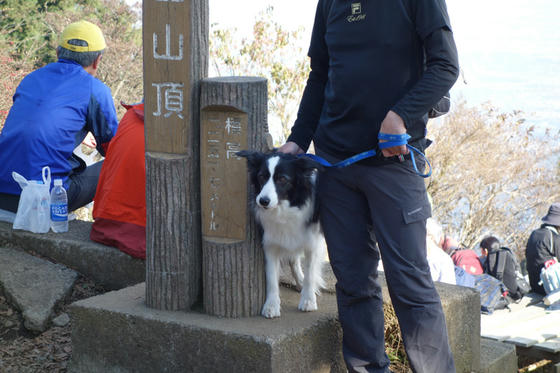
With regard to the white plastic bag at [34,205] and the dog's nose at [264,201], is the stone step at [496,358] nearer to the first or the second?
the dog's nose at [264,201]

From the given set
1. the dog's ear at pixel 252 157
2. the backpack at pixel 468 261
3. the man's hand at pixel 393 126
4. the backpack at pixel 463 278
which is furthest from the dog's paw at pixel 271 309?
the backpack at pixel 468 261

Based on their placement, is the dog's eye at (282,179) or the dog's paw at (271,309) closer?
the dog's eye at (282,179)

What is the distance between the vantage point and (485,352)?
14.1 ft

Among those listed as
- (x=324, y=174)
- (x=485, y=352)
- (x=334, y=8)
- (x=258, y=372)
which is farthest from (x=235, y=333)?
(x=485, y=352)

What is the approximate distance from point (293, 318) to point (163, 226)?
0.87 meters

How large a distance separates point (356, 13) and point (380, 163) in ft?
2.26

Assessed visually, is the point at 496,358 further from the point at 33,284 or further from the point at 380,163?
the point at 33,284

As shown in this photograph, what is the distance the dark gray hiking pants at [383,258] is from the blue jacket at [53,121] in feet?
8.41

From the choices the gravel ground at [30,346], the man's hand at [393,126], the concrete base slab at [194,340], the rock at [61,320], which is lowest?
the gravel ground at [30,346]

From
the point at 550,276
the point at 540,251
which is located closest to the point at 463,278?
the point at 550,276

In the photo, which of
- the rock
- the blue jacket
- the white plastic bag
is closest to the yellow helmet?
the blue jacket

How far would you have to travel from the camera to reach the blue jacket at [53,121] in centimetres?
461

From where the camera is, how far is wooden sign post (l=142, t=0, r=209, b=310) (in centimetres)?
306

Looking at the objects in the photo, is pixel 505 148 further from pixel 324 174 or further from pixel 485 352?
pixel 324 174
